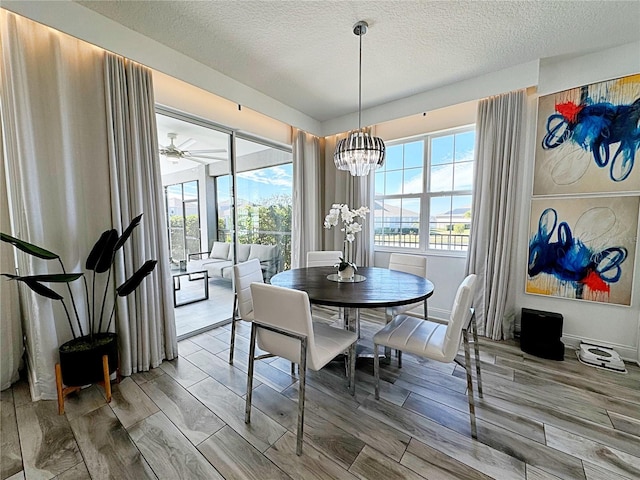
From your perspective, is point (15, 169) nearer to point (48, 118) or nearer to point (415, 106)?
point (48, 118)

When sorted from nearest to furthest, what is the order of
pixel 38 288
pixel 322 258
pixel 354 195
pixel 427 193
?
pixel 38 288 < pixel 322 258 < pixel 427 193 < pixel 354 195

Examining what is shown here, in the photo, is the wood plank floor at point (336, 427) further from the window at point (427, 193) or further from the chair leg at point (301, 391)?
the window at point (427, 193)

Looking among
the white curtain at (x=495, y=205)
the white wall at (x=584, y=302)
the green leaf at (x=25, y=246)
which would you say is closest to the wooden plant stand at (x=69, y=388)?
the green leaf at (x=25, y=246)

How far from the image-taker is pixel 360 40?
2.23 meters

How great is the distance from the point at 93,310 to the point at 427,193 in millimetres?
3808

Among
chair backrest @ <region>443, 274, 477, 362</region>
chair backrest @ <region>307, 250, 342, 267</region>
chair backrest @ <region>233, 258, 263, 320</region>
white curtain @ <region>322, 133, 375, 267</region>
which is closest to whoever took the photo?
chair backrest @ <region>443, 274, 477, 362</region>

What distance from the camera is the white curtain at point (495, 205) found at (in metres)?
2.77

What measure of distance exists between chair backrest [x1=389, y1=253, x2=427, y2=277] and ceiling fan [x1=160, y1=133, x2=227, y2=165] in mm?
2753

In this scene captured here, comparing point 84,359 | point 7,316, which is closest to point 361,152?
point 84,359

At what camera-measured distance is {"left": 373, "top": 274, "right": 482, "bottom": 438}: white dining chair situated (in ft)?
5.03

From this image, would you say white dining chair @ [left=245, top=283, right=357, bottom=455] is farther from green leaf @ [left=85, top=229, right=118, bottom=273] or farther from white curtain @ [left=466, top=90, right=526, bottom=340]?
white curtain @ [left=466, top=90, right=526, bottom=340]

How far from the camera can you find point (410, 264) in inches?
108

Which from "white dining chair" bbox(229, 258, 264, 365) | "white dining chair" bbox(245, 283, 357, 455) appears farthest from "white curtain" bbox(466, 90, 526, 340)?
"white dining chair" bbox(229, 258, 264, 365)

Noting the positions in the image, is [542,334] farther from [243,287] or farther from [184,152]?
[184,152]
